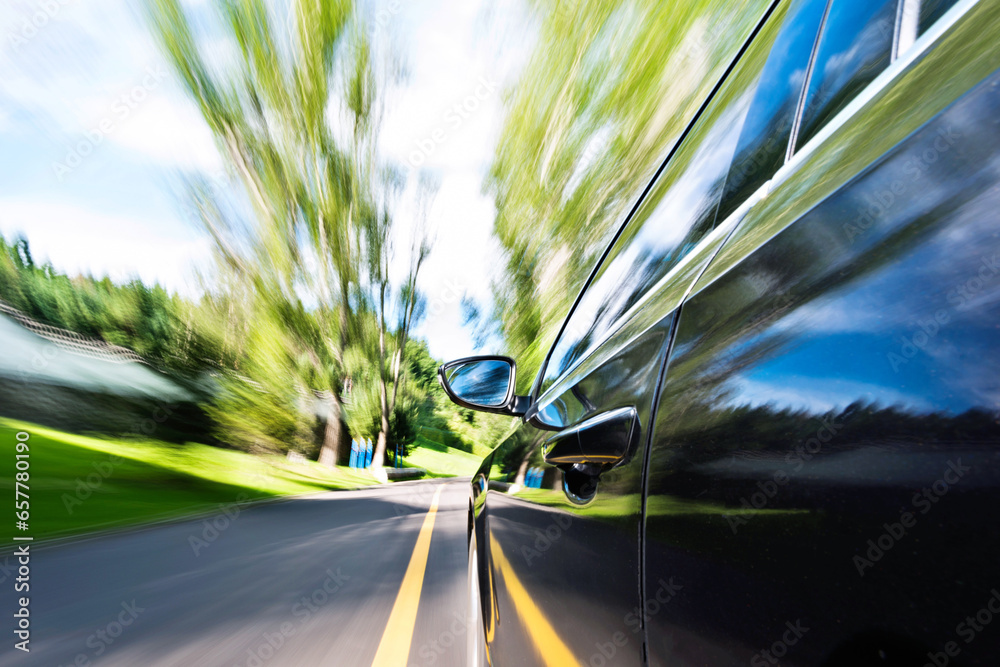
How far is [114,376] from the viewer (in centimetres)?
1816

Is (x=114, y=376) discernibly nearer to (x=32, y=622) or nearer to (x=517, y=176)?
(x=517, y=176)

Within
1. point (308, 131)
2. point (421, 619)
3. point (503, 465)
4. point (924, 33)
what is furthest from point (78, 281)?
point (924, 33)

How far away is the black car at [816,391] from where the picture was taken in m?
0.41

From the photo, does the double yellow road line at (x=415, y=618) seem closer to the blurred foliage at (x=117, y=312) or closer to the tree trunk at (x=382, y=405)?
the blurred foliage at (x=117, y=312)

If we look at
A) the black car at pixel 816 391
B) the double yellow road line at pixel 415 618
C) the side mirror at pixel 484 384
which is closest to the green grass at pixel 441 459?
the double yellow road line at pixel 415 618

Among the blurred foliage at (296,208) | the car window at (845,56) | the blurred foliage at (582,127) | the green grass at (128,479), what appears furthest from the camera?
the blurred foliage at (296,208)

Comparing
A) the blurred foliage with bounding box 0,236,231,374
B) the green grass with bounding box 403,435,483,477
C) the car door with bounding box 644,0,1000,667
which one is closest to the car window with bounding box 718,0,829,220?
the car door with bounding box 644,0,1000,667

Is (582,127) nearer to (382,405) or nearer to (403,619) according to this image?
(403,619)

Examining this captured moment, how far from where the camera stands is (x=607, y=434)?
947mm

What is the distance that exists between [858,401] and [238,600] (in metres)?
4.25

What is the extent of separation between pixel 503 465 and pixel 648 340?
3.74 ft

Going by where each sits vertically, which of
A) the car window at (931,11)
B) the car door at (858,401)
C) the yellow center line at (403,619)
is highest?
the car window at (931,11)

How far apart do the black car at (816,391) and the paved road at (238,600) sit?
2288 millimetres

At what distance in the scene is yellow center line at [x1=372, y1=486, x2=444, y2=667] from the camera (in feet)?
9.09
